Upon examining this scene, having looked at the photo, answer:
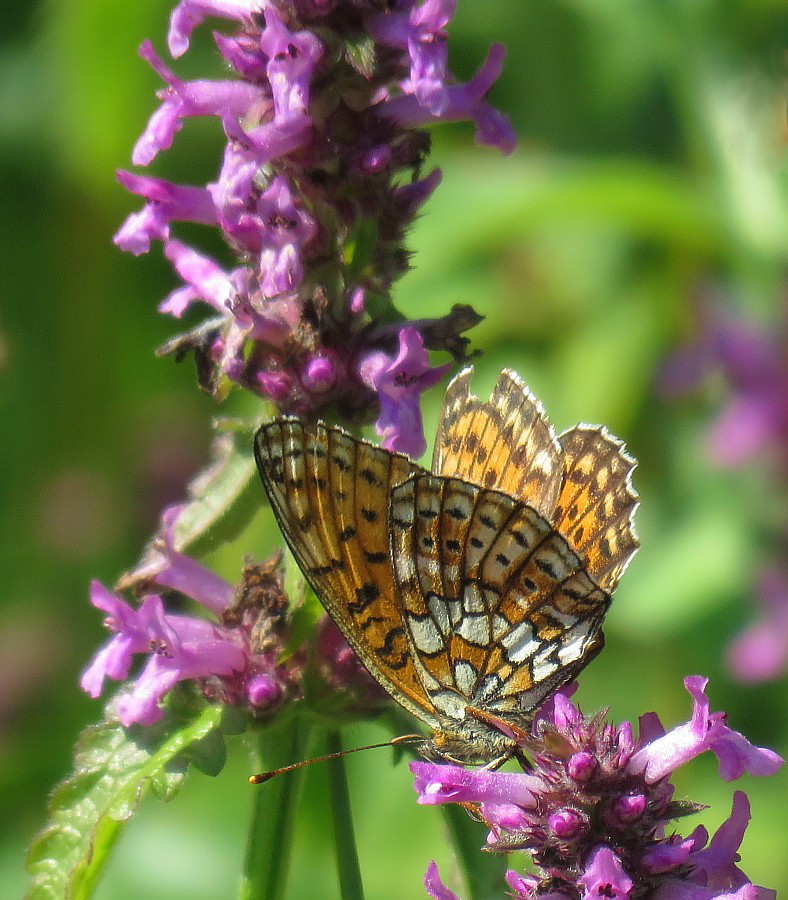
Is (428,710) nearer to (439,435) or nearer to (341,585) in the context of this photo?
(341,585)

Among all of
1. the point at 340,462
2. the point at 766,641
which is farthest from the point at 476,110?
the point at 766,641

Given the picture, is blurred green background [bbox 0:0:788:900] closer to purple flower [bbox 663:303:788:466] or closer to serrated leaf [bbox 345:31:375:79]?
purple flower [bbox 663:303:788:466]

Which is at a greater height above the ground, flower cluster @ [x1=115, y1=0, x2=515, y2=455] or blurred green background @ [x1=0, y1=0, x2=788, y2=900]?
blurred green background @ [x1=0, y1=0, x2=788, y2=900]

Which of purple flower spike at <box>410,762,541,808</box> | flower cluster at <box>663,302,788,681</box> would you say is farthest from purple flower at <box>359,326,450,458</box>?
flower cluster at <box>663,302,788,681</box>

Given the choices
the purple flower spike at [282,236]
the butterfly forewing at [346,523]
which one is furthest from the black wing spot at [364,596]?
the purple flower spike at [282,236]

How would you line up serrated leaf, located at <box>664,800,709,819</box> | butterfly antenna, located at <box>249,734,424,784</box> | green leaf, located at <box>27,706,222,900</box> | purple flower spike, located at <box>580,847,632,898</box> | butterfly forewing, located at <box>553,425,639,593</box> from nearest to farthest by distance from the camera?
purple flower spike, located at <box>580,847,632,898</box>, serrated leaf, located at <box>664,800,709,819</box>, green leaf, located at <box>27,706,222,900</box>, butterfly antenna, located at <box>249,734,424,784</box>, butterfly forewing, located at <box>553,425,639,593</box>

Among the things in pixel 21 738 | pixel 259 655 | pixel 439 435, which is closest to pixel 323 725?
pixel 259 655
